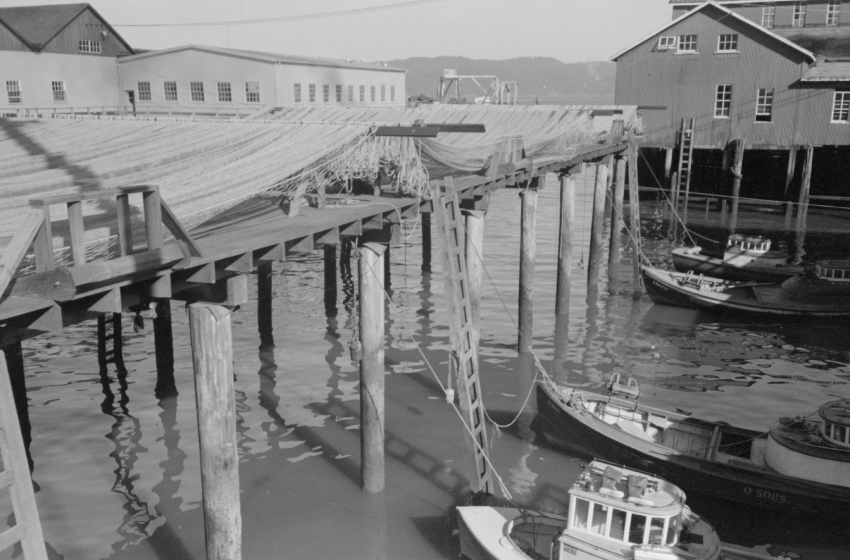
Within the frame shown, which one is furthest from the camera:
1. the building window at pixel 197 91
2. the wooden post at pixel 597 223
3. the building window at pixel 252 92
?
the building window at pixel 197 91

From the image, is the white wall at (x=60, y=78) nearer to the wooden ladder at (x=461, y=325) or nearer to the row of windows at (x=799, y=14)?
the wooden ladder at (x=461, y=325)

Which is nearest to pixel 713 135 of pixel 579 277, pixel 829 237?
pixel 829 237

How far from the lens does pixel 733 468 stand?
14.3 m

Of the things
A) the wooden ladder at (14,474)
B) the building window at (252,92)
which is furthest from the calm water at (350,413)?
the building window at (252,92)

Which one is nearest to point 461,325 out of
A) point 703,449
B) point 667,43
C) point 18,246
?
point 703,449

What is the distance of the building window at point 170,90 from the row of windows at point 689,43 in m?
33.7

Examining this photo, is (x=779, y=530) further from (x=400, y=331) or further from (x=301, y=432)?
(x=400, y=331)

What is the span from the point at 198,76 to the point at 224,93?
2581 mm

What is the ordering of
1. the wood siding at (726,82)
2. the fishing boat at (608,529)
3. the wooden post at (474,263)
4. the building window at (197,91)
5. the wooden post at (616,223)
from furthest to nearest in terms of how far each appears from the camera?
the building window at (197,91) → the wood siding at (726,82) → the wooden post at (616,223) → the wooden post at (474,263) → the fishing boat at (608,529)

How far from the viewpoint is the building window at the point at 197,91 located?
2168 inches

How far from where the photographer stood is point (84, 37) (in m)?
56.8

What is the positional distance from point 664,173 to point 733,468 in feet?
128

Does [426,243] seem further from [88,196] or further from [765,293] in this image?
[88,196]

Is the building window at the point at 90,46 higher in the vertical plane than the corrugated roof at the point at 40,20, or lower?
lower
